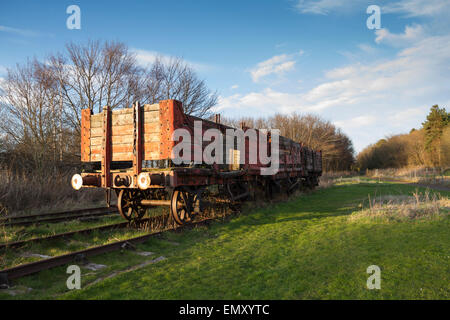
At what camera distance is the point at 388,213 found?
303 inches

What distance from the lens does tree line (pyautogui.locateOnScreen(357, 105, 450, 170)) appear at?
129ft

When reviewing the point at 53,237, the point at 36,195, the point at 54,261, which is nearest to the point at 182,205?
the point at 53,237

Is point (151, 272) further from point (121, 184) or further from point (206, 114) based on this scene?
point (206, 114)

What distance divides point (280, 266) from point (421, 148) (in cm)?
5341

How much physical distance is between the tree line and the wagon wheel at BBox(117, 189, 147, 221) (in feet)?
145

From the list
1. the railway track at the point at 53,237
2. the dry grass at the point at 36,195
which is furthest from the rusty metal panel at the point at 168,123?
the dry grass at the point at 36,195

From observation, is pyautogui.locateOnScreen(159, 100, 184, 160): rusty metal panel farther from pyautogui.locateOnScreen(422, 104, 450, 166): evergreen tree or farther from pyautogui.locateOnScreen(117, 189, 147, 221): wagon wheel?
pyautogui.locateOnScreen(422, 104, 450, 166): evergreen tree

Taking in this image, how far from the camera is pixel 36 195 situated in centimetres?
1098

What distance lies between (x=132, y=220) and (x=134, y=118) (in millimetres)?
2950

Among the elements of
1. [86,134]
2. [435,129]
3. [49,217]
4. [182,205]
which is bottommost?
[49,217]

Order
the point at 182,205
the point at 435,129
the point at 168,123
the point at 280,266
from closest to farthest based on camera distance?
1. the point at 280,266
2. the point at 168,123
3. the point at 182,205
4. the point at 435,129

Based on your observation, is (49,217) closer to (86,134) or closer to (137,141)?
(86,134)

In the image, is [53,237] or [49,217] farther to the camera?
[49,217]

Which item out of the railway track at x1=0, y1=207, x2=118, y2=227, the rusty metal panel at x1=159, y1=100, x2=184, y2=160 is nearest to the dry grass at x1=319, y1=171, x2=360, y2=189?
the railway track at x1=0, y1=207, x2=118, y2=227
